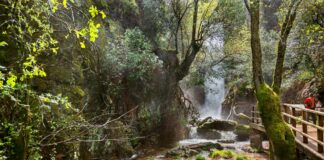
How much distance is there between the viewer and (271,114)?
23.8 feet

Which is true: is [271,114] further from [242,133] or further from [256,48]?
[242,133]

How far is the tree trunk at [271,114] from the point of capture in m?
6.91

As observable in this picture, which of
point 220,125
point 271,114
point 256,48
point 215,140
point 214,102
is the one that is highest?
point 256,48

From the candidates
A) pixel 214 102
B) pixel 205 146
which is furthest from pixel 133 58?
pixel 214 102

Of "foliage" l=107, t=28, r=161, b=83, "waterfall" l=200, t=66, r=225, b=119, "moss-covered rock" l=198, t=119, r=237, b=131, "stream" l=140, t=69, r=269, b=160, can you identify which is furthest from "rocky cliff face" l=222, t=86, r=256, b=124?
"foliage" l=107, t=28, r=161, b=83

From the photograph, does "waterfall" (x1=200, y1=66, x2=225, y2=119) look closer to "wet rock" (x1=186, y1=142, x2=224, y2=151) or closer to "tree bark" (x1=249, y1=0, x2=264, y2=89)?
"wet rock" (x1=186, y1=142, x2=224, y2=151)

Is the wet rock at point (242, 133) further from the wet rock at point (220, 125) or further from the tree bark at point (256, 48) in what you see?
the tree bark at point (256, 48)

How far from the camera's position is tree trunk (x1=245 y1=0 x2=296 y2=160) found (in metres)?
6.91

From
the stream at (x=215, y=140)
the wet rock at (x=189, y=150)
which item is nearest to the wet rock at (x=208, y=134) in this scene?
the stream at (x=215, y=140)

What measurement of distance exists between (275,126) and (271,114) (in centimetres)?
37

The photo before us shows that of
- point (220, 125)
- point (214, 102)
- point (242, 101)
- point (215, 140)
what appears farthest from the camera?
point (214, 102)

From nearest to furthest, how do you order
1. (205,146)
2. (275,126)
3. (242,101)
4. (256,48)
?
(275,126) → (256,48) → (205,146) → (242,101)

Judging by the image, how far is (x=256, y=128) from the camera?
42.2 ft

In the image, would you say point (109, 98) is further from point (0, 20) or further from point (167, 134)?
point (0, 20)
